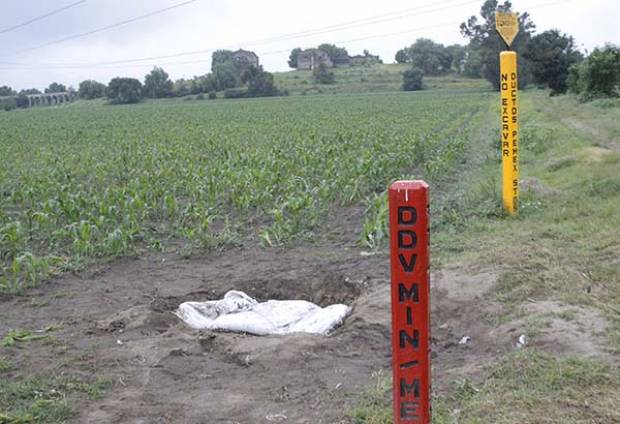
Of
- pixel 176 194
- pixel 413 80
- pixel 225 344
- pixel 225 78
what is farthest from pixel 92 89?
pixel 225 344

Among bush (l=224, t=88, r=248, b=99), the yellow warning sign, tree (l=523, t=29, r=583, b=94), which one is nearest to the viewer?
the yellow warning sign

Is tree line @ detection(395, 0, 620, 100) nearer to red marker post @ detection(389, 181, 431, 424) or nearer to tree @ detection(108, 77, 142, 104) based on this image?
red marker post @ detection(389, 181, 431, 424)

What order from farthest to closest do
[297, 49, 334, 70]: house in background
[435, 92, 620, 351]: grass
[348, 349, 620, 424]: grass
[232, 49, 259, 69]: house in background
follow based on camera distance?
[297, 49, 334, 70]: house in background, [232, 49, 259, 69]: house in background, [435, 92, 620, 351]: grass, [348, 349, 620, 424]: grass

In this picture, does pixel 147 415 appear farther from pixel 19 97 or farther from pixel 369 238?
pixel 19 97

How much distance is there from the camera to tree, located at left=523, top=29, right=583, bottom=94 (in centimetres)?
6097

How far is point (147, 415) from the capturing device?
443 cm

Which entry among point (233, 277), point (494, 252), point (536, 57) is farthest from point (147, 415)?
point (536, 57)

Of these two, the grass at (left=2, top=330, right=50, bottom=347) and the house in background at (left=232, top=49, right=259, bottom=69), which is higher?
the house in background at (left=232, top=49, right=259, bottom=69)

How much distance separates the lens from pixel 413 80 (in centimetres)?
8300

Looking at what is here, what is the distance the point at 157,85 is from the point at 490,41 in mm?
46418

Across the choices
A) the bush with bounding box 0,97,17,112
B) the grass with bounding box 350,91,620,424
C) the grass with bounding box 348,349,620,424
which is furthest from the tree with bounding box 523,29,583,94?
the bush with bounding box 0,97,17,112

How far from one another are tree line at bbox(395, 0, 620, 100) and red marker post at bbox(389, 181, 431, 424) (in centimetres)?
1517

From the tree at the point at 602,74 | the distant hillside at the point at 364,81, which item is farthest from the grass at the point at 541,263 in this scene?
the distant hillside at the point at 364,81

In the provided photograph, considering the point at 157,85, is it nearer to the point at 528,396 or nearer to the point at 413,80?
the point at 413,80
